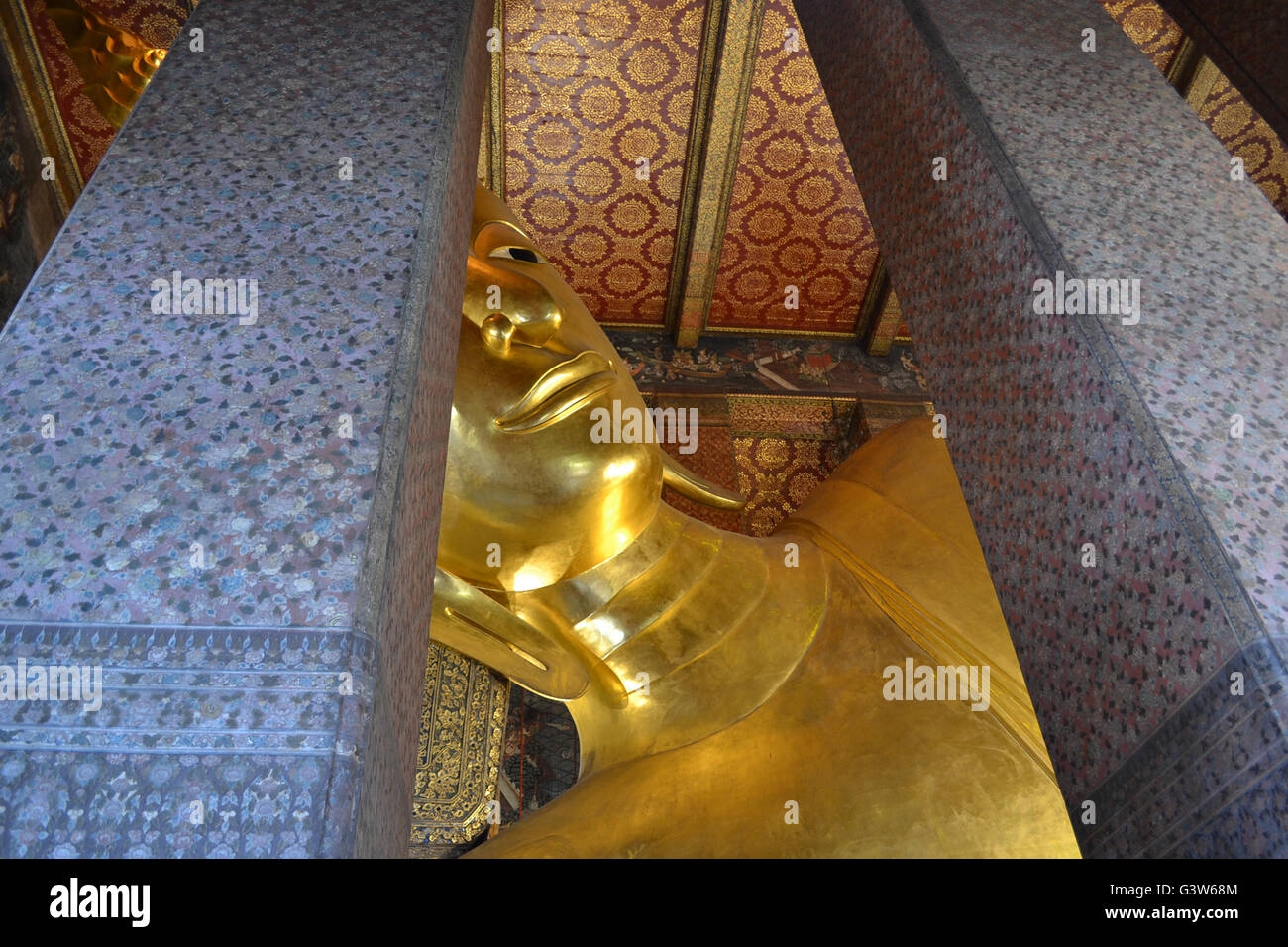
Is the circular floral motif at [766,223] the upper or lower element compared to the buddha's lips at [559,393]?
upper

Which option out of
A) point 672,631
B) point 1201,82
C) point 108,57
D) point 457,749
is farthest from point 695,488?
point 1201,82

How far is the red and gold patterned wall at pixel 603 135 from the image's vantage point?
398 centimetres

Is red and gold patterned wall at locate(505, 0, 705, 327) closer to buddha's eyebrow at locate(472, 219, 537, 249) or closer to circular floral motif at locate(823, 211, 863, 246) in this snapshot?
circular floral motif at locate(823, 211, 863, 246)

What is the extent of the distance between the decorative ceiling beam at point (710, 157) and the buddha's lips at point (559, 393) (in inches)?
86.7

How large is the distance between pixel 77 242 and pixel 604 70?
10.8 ft

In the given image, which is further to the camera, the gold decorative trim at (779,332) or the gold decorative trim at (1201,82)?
the gold decorative trim at (779,332)

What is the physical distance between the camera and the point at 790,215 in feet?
14.9

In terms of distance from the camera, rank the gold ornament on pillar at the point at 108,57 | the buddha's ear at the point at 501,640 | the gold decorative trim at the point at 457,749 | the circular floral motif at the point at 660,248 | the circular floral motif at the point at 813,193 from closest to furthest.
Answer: the gold ornament on pillar at the point at 108,57, the buddha's ear at the point at 501,640, the gold decorative trim at the point at 457,749, the circular floral motif at the point at 813,193, the circular floral motif at the point at 660,248

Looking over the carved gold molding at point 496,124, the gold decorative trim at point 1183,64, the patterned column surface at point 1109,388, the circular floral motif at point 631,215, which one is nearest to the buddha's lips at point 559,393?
the patterned column surface at point 1109,388

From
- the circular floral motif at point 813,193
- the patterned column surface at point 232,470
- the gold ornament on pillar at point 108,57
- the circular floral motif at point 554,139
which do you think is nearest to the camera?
the patterned column surface at point 232,470

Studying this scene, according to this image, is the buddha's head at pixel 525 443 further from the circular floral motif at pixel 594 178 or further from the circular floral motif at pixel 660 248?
the circular floral motif at pixel 660 248

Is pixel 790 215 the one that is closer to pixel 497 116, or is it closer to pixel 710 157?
pixel 710 157

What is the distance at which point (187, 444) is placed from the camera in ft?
3.17
